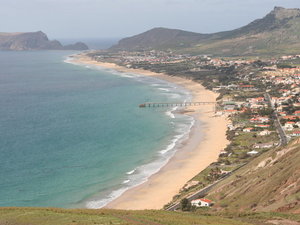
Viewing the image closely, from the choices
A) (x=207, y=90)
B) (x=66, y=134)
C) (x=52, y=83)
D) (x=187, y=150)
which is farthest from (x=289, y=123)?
(x=52, y=83)

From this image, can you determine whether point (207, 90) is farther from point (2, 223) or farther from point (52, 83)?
point (2, 223)

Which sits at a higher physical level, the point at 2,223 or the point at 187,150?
the point at 2,223

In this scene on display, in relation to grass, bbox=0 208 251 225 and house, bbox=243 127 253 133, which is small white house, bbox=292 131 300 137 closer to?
house, bbox=243 127 253 133

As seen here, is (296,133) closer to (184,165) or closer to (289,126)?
(289,126)

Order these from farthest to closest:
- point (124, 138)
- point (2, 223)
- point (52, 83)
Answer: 1. point (52, 83)
2. point (124, 138)
3. point (2, 223)

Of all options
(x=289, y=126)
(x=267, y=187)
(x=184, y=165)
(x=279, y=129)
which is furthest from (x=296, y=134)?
(x=267, y=187)

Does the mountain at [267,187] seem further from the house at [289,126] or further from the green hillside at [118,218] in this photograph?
the house at [289,126]
